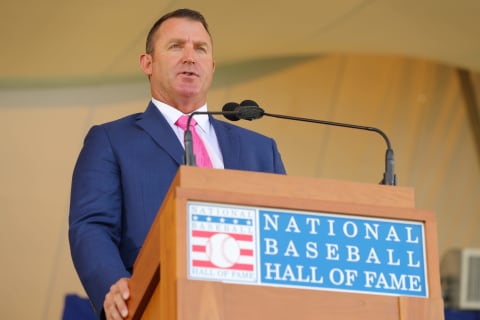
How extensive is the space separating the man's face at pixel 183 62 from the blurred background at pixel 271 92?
3.82 metres

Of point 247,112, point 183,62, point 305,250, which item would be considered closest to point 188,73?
point 183,62

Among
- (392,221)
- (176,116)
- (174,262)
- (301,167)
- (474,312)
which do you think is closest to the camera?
(174,262)

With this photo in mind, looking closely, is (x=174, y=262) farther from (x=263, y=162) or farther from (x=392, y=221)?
(x=263, y=162)

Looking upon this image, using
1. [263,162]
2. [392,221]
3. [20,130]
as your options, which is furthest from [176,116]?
[20,130]

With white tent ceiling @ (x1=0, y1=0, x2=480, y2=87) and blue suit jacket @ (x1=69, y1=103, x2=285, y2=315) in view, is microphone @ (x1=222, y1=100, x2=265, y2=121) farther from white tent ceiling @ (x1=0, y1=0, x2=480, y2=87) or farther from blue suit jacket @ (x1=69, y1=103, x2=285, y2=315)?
white tent ceiling @ (x1=0, y1=0, x2=480, y2=87)

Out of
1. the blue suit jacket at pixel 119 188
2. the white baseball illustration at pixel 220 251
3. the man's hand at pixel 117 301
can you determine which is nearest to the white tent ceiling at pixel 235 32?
the blue suit jacket at pixel 119 188

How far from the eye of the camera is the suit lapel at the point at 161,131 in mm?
2602

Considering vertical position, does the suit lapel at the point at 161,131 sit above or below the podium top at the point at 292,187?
above

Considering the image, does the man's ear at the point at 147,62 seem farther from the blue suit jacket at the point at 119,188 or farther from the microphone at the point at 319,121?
the microphone at the point at 319,121

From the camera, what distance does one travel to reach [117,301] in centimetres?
214

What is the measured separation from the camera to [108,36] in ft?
22.9

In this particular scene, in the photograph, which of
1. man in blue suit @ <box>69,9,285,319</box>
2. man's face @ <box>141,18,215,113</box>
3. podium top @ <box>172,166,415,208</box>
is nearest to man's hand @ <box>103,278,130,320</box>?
man in blue suit @ <box>69,9,285,319</box>

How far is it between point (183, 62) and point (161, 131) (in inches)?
7.9

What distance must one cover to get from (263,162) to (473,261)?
5.20 meters
